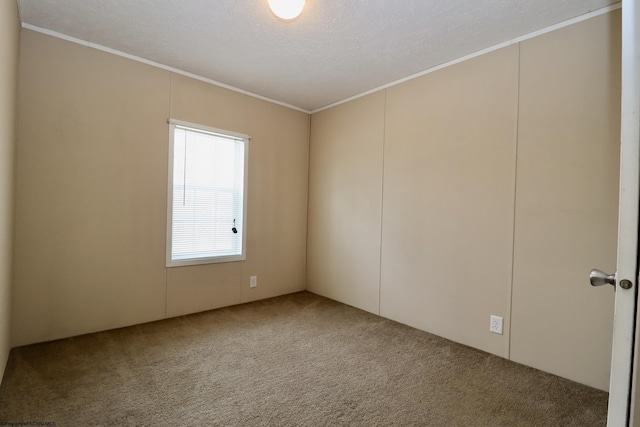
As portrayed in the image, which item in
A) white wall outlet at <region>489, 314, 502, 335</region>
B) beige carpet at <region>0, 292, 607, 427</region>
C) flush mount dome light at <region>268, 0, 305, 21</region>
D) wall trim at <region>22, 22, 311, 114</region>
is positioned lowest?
beige carpet at <region>0, 292, 607, 427</region>

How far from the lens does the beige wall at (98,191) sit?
2488 millimetres

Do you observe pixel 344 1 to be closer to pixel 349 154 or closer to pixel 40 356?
pixel 349 154

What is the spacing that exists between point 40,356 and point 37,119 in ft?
6.03

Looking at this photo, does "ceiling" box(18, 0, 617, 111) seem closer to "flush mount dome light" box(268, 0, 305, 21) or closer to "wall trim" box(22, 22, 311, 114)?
"wall trim" box(22, 22, 311, 114)

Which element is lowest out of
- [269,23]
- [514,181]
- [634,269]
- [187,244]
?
[187,244]

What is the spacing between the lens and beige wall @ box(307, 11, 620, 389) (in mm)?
2094

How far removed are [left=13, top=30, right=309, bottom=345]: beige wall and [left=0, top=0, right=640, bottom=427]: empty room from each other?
16 millimetres

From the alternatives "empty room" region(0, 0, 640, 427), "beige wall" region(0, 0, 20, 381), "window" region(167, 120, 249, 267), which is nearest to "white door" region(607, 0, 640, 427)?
"empty room" region(0, 0, 640, 427)

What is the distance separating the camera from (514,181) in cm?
245

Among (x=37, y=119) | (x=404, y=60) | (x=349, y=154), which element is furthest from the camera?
(x=349, y=154)

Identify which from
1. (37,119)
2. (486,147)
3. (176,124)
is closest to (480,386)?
(486,147)

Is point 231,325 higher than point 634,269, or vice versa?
point 634,269

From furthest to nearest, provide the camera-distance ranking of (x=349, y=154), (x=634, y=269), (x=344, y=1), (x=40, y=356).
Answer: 1. (x=349, y=154)
2. (x=40, y=356)
3. (x=344, y=1)
4. (x=634, y=269)

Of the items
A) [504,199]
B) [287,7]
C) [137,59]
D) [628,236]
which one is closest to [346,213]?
[504,199]
